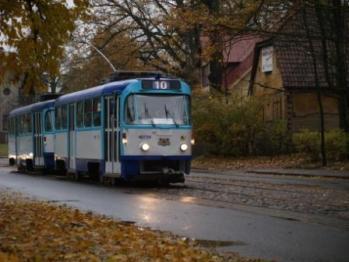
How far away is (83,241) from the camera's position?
9.91 meters

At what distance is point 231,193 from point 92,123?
6.87 metres

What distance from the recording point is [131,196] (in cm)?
1956

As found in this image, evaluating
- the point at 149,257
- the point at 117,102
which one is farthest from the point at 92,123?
the point at 149,257

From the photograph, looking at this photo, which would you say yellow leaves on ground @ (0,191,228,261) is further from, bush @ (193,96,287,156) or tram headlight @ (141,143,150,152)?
bush @ (193,96,287,156)

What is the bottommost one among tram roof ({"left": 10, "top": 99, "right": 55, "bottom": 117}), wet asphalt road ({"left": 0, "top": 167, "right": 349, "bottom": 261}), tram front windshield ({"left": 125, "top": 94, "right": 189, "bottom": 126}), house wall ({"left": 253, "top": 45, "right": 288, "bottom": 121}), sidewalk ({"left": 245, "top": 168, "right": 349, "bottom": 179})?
wet asphalt road ({"left": 0, "top": 167, "right": 349, "bottom": 261})

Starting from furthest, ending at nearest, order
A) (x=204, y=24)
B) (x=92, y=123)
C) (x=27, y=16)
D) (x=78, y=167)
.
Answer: (x=204, y=24) < (x=78, y=167) < (x=92, y=123) < (x=27, y=16)

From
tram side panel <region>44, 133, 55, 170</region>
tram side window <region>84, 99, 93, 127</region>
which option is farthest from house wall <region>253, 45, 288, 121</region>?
tram side window <region>84, 99, 93, 127</region>

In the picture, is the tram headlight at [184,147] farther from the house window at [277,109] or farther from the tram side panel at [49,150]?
the house window at [277,109]

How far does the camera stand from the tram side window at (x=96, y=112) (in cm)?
2445

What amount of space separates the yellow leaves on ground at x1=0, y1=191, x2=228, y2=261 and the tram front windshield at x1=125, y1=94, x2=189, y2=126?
342 inches

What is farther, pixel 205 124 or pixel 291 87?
pixel 291 87

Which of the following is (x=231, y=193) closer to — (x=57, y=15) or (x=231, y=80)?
(x=57, y=15)

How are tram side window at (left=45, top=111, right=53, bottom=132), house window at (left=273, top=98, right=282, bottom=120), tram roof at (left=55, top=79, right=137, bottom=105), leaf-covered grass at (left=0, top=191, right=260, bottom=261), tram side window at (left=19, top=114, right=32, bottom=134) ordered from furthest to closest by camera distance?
house window at (left=273, top=98, right=282, bottom=120), tram side window at (left=19, top=114, right=32, bottom=134), tram side window at (left=45, top=111, right=53, bottom=132), tram roof at (left=55, top=79, right=137, bottom=105), leaf-covered grass at (left=0, top=191, right=260, bottom=261)

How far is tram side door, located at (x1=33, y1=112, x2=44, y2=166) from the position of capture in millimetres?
34375
